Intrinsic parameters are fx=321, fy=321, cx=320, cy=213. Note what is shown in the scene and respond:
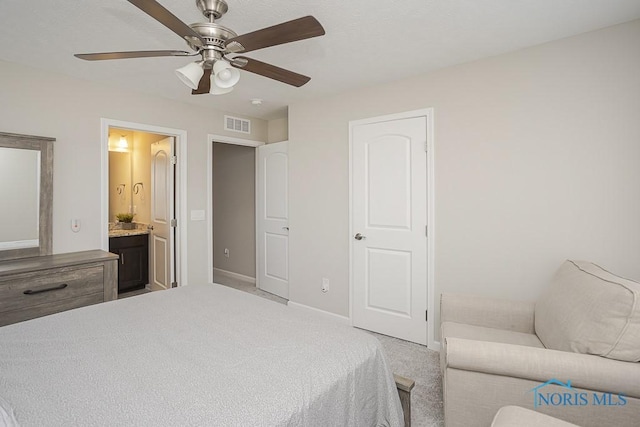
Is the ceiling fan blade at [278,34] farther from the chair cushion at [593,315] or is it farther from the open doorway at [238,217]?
the open doorway at [238,217]

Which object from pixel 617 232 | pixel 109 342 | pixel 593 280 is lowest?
pixel 109 342

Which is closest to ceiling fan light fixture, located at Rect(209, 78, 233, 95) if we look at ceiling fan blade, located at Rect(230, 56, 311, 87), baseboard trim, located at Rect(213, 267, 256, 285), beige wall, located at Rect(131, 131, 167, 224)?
ceiling fan blade, located at Rect(230, 56, 311, 87)

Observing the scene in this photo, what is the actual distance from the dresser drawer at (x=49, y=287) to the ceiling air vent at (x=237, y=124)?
2.22m

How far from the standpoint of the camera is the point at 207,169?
12.8 ft

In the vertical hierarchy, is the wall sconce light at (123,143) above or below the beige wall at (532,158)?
above

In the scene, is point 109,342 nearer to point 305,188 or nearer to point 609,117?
point 305,188

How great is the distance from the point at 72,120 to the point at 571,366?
12.9 ft

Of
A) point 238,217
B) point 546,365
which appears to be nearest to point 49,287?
point 238,217

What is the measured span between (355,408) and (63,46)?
298 centimetres

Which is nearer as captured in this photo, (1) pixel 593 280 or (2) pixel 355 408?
(2) pixel 355 408

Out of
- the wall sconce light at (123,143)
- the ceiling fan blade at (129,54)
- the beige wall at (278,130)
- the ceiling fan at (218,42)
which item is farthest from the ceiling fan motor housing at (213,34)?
the wall sconce light at (123,143)

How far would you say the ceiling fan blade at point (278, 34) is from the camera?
137 centimetres

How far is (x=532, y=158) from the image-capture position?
93.3 inches

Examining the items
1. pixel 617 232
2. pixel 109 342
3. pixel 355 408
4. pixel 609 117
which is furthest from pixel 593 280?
pixel 109 342
